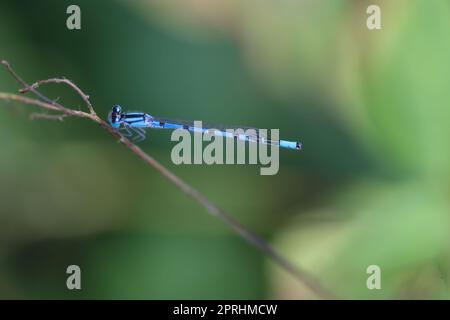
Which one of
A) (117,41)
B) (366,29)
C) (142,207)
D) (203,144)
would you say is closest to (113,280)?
(142,207)

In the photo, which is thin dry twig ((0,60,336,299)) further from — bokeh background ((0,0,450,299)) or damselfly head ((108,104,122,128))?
bokeh background ((0,0,450,299))

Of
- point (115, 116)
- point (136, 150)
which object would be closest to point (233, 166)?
point (115, 116)

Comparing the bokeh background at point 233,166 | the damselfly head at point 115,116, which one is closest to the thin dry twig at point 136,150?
the damselfly head at point 115,116

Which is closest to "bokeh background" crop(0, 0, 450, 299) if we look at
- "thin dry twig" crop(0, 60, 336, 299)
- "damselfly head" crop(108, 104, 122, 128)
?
"damselfly head" crop(108, 104, 122, 128)

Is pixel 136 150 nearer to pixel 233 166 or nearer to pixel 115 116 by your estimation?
pixel 115 116

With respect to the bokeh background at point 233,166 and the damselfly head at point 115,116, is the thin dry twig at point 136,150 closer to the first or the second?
the damselfly head at point 115,116

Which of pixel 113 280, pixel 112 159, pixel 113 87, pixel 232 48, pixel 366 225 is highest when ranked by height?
pixel 232 48

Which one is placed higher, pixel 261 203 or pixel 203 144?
pixel 203 144

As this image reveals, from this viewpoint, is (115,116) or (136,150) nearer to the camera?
(136,150)

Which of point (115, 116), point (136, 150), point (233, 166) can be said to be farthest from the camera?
point (233, 166)

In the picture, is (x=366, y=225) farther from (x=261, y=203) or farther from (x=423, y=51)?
(x=423, y=51)
